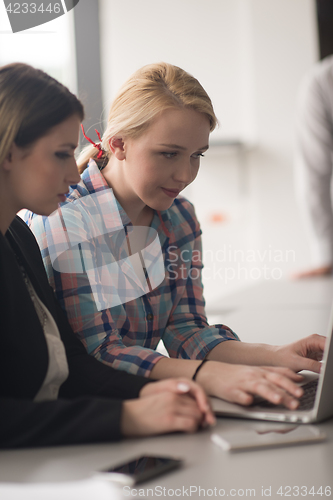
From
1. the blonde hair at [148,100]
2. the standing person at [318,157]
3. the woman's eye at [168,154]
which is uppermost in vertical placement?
the blonde hair at [148,100]

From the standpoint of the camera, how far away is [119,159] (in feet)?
3.48

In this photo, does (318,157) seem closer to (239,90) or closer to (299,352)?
(239,90)

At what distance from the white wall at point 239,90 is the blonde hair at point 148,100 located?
2.1 inches

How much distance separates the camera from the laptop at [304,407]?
2.32ft

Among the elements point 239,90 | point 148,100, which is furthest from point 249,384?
point 239,90

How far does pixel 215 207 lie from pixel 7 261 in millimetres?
1812

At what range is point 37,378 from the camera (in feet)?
2.68

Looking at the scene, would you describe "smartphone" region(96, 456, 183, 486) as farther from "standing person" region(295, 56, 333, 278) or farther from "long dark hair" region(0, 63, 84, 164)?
"standing person" region(295, 56, 333, 278)

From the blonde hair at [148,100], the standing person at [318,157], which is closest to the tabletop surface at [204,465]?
the blonde hair at [148,100]

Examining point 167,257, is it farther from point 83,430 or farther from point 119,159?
point 83,430

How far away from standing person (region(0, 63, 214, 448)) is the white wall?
29 centimetres

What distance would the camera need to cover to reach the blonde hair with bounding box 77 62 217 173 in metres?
1.00

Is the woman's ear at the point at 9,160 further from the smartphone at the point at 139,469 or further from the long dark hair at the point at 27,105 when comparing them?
the smartphone at the point at 139,469

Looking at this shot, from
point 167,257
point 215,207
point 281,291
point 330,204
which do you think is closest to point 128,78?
point 167,257
